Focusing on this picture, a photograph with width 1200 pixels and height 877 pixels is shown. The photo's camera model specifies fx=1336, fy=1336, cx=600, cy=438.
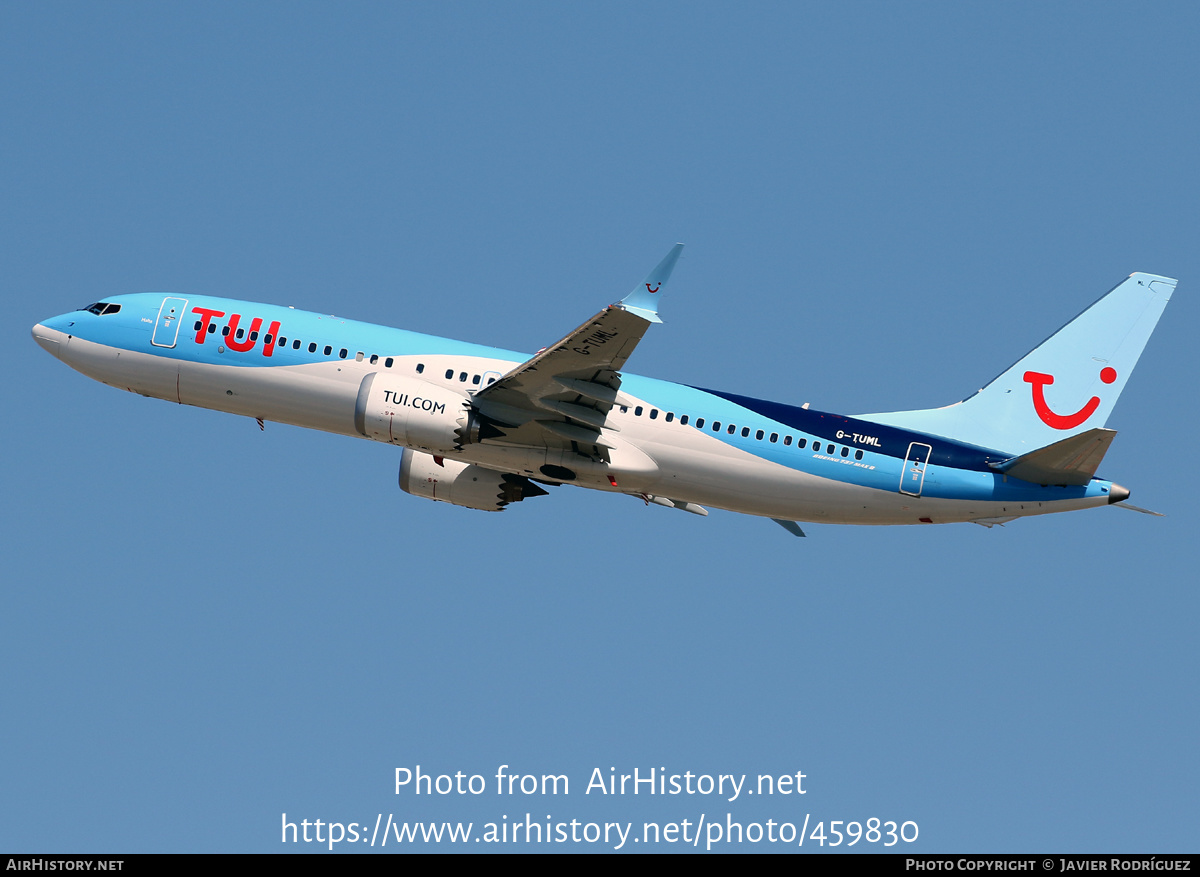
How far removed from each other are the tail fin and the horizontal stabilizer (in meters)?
2.53

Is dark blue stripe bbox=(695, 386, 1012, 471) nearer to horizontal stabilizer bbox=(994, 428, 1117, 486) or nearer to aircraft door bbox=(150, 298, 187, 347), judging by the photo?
horizontal stabilizer bbox=(994, 428, 1117, 486)

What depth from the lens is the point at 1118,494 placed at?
39.9 m

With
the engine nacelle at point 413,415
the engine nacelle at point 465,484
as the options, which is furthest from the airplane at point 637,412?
the engine nacelle at point 465,484

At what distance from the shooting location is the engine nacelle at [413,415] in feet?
132

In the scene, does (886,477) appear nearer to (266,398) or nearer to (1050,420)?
(1050,420)

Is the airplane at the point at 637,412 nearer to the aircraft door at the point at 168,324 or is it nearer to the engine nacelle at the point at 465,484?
the aircraft door at the point at 168,324

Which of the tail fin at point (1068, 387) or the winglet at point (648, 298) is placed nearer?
the winglet at point (648, 298)

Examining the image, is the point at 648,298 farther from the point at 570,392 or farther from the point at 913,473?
the point at 913,473

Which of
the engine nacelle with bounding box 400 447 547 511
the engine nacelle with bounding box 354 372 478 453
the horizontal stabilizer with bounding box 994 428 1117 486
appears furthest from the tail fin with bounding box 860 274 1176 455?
the engine nacelle with bounding box 354 372 478 453

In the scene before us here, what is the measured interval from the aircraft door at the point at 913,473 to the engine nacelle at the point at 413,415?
43.4 feet

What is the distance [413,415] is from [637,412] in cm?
693

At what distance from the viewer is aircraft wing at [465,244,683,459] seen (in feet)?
123
